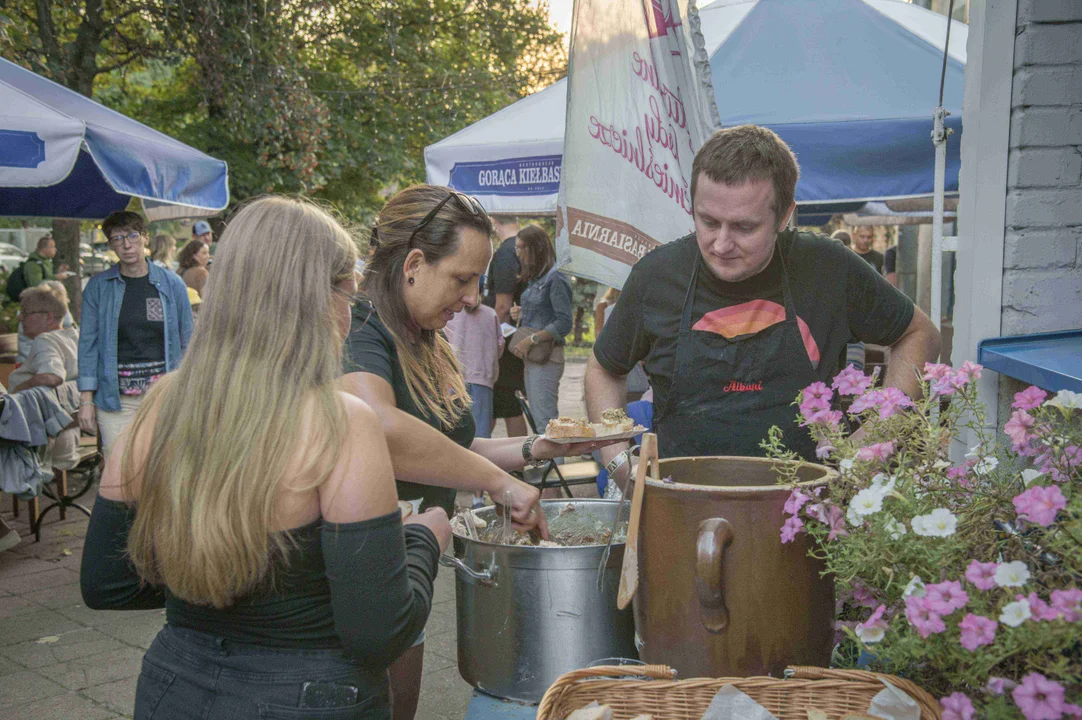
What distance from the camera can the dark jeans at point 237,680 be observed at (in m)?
1.40

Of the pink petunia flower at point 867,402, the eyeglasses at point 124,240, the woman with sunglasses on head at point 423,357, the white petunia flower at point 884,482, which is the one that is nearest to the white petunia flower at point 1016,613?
the white petunia flower at point 884,482

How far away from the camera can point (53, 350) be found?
620cm

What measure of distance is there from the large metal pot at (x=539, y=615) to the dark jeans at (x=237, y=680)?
0.80 ft

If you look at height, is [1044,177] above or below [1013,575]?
above

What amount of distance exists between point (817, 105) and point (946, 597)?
3.62 metres

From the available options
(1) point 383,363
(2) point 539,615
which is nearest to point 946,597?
(2) point 539,615

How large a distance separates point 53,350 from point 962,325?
5.80 m

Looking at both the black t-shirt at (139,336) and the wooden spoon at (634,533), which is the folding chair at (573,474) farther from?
the wooden spoon at (634,533)

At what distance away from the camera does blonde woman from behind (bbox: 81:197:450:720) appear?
1337 millimetres

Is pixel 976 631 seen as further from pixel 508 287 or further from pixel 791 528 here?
pixel 508 287

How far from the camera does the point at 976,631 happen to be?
0.94 m

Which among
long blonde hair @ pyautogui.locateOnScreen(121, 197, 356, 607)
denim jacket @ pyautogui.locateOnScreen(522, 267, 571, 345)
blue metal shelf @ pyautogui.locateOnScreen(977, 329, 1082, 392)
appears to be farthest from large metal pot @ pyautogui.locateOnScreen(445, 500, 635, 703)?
denim jacket @ pyautogui.locateOnScreen(522, 267, 571, 345)

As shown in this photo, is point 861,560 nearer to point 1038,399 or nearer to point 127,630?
point 1038,399

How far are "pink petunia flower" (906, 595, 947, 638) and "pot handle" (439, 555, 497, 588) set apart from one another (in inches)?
30.6
